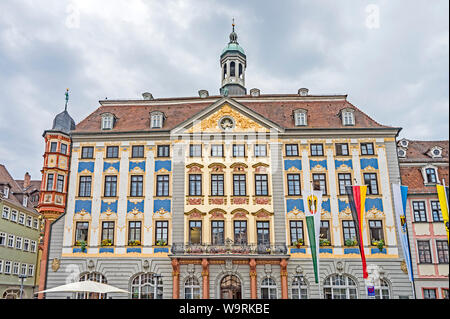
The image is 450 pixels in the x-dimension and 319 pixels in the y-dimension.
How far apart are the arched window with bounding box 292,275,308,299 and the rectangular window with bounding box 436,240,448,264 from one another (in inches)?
426

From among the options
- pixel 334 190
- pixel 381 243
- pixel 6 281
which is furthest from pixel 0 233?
pixel 381 243

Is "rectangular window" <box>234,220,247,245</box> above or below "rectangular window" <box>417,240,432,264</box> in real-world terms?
above

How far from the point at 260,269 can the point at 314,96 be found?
1755cm

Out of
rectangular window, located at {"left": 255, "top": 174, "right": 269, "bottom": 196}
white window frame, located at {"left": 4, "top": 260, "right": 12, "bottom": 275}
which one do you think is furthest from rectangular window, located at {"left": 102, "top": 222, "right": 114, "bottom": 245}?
white window frame, located at {"left": 4, "top": 260, "right": 12, "bottom": 275}

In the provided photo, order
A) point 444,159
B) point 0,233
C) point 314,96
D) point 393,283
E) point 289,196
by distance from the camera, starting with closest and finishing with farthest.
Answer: point 393,283 < point 289,196 < point 444,159 < point 314,96 < point 0,233

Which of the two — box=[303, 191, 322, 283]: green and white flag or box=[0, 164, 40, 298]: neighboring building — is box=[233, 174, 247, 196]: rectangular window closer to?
box=[303, 191, 322, 283]: green and white flag

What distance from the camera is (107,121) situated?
39.6m

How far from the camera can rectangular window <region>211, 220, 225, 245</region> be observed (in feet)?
117

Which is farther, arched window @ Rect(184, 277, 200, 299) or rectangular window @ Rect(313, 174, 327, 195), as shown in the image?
rectangular window @ Rect(313, 174, 327, 195)

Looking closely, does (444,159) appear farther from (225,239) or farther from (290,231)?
(225,239)

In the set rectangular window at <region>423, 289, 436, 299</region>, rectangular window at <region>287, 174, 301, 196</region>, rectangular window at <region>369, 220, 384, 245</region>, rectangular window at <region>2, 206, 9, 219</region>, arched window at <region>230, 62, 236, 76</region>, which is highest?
arched window at <region>230, 62, 236, 76</region>

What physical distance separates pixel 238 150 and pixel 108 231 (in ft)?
41.4

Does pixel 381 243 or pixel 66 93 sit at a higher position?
pixel 66 93

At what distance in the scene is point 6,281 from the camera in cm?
4694
